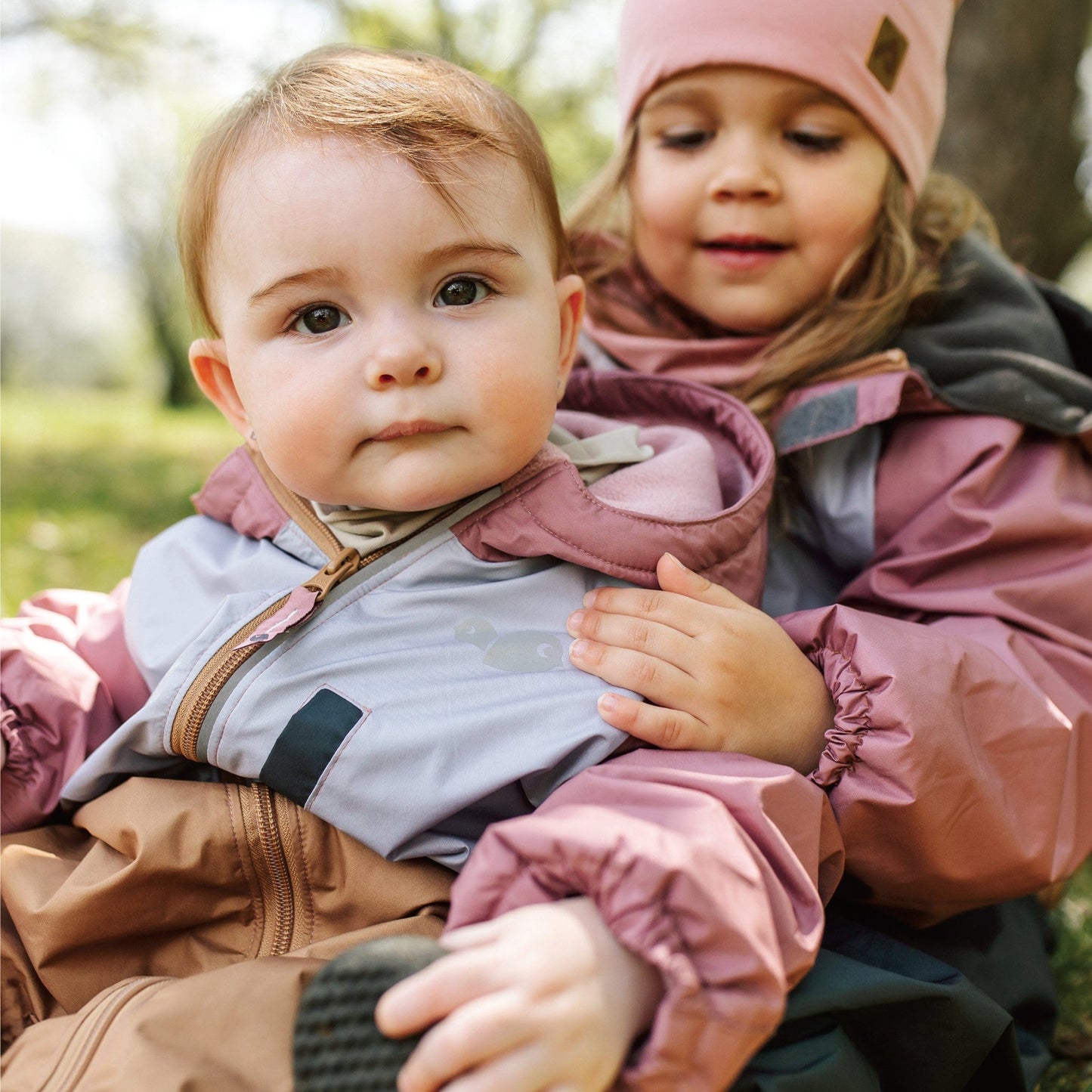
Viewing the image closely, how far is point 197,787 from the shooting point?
5.56ft

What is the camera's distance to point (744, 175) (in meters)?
2.18

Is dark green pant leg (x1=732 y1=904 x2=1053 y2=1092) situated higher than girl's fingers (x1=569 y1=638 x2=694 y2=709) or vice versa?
girl's fingers (x1=569 y1=638 x2=694 y2=709)

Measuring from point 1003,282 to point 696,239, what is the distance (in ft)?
2.11

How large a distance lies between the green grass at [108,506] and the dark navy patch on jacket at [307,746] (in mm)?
1388

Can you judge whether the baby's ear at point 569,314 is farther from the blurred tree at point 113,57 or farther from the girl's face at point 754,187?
the blurred tree at point 113,57

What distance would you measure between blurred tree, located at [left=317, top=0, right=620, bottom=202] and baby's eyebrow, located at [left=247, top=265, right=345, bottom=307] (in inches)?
301

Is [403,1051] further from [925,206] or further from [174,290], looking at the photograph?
[174,290]

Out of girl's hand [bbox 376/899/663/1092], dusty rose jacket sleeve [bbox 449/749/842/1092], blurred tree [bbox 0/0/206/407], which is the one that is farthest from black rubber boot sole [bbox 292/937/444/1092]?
blurred tree [bbox 0/0/206/407]

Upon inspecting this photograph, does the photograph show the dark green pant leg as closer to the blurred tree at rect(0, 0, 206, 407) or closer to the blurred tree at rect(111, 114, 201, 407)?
the blurred tree at rect(0, 0, 206, 407)

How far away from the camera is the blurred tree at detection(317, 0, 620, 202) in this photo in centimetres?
916

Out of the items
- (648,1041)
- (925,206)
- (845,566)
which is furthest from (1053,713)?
(925,206)

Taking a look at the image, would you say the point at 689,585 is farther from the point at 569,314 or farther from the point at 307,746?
the point at 307,746

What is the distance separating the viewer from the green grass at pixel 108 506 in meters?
2.30

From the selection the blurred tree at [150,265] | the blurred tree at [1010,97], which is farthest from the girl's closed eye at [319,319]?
the blurred tree at [150,265]
